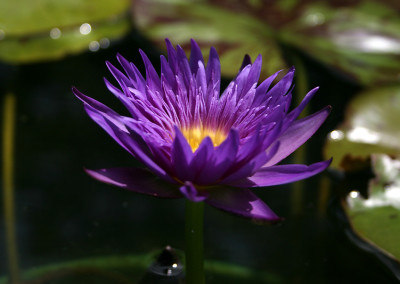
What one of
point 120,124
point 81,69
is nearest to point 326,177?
point 120,124

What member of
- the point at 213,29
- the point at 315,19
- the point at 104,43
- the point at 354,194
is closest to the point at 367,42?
the point at 315,19

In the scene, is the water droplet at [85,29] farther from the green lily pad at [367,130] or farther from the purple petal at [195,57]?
the purple petal at [195,57]

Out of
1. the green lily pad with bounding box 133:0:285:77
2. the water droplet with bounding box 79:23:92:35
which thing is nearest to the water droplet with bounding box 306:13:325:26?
the green lily pad with bounding box 133:0:285:77

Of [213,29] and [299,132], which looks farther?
[213,29]

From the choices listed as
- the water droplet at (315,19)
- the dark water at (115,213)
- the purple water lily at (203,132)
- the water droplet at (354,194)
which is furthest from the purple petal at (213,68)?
the water droplet at (315,19)

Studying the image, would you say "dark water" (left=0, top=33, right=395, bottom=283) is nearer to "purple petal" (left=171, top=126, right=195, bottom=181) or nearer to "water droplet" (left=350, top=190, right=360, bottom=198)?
"water droplet" (left=350, top=190, right=360, bottom=198)

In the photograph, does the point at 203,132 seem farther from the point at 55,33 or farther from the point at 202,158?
the point at 55,33

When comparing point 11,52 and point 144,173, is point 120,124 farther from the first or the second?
point 11,52
